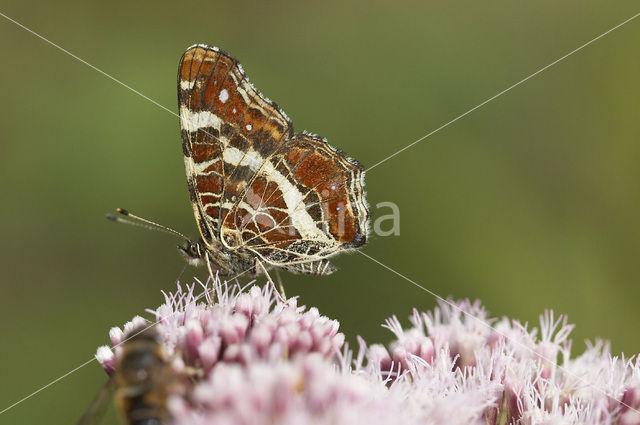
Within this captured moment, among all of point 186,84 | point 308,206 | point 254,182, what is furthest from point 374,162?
point 186,84

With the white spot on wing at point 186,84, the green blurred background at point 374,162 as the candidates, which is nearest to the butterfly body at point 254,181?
the white spot on wing at point 186,84

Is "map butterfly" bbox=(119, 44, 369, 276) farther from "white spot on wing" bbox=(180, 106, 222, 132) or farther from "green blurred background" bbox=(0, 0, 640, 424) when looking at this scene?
"green blurred background" bbox=(0, 0, 640, 424)

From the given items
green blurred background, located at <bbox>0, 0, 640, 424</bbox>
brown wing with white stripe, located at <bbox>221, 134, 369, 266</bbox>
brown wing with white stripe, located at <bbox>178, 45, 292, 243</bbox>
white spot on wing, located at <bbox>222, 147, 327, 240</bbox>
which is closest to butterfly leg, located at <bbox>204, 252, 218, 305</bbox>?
brown wing with white stripe, located at <bbox>178, 45, 292, 243</bbox>

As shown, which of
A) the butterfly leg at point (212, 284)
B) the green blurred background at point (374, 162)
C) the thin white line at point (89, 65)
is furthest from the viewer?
the thin white line at point (89, 65)

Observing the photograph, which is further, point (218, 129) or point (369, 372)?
point (218, 129)

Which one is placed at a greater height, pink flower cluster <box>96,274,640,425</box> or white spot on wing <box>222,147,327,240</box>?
white spot on wing <box>222,147,327,240</box>

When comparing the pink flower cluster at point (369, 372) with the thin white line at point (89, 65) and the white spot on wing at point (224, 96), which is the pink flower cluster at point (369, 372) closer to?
the white spot on wing at point (224, 96)

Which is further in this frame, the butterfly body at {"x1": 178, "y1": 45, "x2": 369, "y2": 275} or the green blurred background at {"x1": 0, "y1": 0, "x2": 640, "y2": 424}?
the green blurred background at {"x1": 0, "y1": 0, "x2": 640, "y2": 424}

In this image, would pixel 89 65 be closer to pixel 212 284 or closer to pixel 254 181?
pixel 254 181
